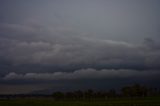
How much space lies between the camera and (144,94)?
7810 inches

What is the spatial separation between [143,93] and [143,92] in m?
0.96

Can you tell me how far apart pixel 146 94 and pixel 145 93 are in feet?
4.02

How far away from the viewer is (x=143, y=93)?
653 feet

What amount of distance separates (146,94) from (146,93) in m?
1.16

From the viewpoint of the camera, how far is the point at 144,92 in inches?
7859

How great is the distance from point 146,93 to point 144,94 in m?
2.03

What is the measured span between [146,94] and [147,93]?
1659mm

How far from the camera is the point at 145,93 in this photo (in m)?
200

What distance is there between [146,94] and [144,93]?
1492mm

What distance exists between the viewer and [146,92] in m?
200

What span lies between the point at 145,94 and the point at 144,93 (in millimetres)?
972

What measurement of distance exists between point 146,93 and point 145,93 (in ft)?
2.24

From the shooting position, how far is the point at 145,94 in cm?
19862
